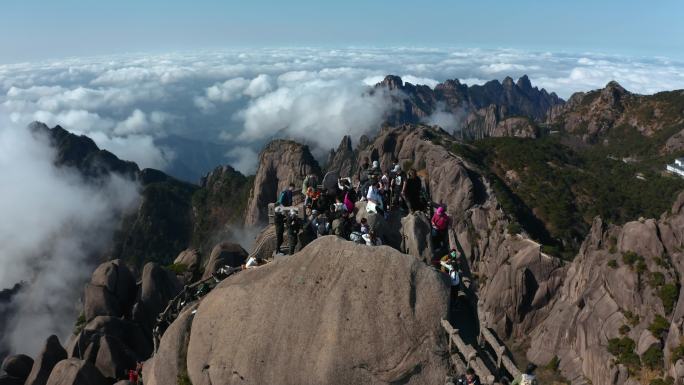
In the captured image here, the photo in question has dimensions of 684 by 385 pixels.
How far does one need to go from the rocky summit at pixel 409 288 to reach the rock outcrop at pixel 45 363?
5.6 inches

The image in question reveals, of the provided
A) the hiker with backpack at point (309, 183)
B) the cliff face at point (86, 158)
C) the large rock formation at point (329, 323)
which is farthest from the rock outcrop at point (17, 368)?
the cliff face at point (86, 158)

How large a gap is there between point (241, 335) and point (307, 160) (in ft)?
381

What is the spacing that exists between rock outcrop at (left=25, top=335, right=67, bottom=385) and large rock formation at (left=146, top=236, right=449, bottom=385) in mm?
27158

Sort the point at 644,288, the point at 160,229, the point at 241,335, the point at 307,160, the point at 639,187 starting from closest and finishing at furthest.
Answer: the point at 241,335, the point at 644,288, the point at 639,187, the point at 307,160, the point at 160,229

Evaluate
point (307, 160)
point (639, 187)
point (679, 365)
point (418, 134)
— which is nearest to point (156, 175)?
point (307, 160)

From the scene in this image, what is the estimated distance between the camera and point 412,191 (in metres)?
25.6

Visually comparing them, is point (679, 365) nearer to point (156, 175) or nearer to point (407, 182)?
point (407, 182)

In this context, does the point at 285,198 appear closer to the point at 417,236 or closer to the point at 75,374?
the point at 417,236

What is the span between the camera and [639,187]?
124375mm

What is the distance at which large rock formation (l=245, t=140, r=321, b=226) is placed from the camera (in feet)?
427

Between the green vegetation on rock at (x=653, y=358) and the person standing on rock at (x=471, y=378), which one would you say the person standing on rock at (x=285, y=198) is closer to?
the person standing on rock at (x=471, y=378)

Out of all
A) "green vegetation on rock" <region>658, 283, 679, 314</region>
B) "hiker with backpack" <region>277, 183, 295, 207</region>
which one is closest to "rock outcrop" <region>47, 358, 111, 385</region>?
"hiker with backpack" <region>277, 183, 295, 207</region>

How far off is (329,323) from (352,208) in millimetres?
10090

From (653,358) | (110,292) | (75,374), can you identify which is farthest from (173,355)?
(653,358)
